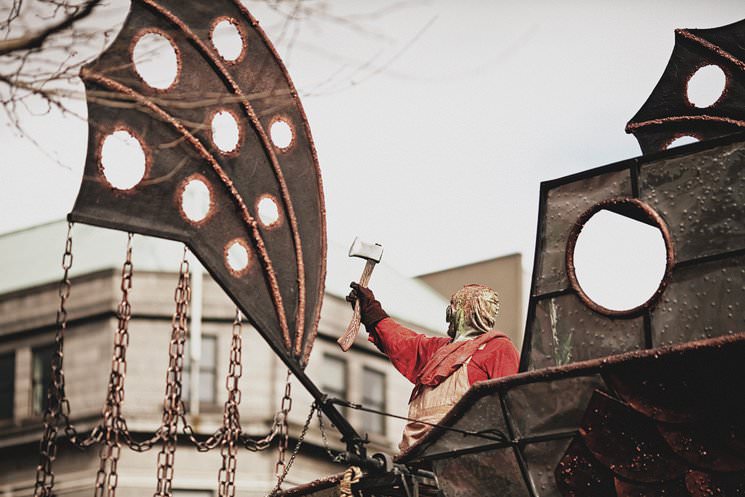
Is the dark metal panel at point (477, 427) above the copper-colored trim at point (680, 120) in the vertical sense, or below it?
below

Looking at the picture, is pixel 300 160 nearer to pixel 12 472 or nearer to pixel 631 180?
pixel 631 180

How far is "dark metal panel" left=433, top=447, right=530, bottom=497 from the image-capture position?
12961mm

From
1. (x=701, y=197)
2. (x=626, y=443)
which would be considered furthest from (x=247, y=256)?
(x=701, y=197)

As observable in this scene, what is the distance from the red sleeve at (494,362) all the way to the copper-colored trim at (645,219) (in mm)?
1038

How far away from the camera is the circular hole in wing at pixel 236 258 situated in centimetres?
1434

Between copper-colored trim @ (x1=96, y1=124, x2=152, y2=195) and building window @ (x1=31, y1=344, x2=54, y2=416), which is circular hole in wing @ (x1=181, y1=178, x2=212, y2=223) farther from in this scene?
building window @ (x1=31, y1=344, x2=54, y2=416)

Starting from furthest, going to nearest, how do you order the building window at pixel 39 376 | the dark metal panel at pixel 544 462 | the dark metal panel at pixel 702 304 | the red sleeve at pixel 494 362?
the building window at pixel 39 376
the red sleeve at pixel 494 362
the dark metal panel at pixel 544 462
the dark metal panel at pixel 702 304

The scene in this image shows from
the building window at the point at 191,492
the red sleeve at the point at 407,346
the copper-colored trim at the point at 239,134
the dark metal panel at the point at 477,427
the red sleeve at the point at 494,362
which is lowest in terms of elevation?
the dark metal panel at the point at 477,427

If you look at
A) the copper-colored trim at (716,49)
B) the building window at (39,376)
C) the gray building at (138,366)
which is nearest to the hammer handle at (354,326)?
the copper-colored trim at (716,49)

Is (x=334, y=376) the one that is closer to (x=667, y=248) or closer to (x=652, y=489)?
(x=667, y=248)

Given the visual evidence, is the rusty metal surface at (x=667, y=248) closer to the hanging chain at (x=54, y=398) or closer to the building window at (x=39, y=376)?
the hanging chain at (x=54, y=398)

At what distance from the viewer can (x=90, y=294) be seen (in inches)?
1494

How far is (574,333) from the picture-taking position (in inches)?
516

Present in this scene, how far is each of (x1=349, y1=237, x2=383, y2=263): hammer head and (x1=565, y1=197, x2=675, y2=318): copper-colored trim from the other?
1798 mm
